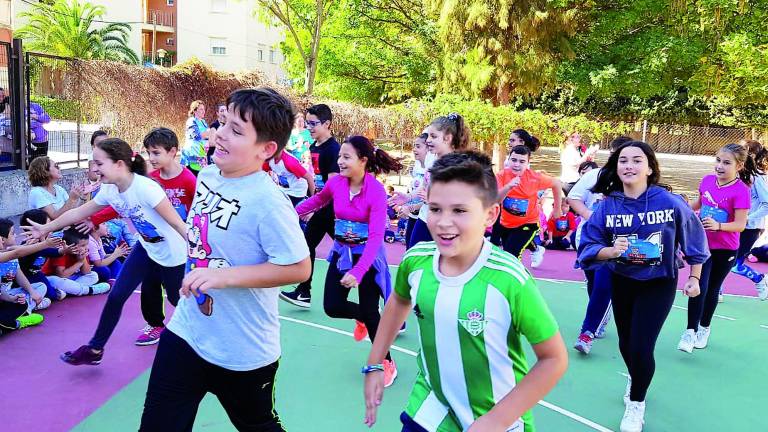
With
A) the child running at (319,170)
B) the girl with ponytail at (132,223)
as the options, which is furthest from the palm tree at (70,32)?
the girl with ponytail at (132,223)

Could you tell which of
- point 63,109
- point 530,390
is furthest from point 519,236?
point 63,109

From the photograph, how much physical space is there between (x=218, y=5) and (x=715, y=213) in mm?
44709

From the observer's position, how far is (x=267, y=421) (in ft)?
9.90

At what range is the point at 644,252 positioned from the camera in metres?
4.28

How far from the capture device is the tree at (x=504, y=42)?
21547 mm

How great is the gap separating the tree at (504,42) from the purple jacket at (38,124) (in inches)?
553

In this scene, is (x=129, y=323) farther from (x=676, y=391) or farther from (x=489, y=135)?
(x=489, y=135)

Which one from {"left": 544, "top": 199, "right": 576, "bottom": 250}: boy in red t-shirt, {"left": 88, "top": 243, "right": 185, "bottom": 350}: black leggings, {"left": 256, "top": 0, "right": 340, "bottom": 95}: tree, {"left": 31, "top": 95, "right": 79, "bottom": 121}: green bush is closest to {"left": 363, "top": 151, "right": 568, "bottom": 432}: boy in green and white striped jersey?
{"left": 88, "top": 243, "right": 185, "bottom": 350}: black leggings

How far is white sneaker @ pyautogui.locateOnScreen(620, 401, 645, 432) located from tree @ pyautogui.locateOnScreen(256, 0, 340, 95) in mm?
19515

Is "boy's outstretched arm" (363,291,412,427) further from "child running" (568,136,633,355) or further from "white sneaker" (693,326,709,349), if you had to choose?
"white sneaker" (693,326,709,349)

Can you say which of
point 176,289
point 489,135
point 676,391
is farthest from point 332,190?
point 489,135

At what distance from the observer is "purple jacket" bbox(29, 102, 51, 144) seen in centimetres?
1090

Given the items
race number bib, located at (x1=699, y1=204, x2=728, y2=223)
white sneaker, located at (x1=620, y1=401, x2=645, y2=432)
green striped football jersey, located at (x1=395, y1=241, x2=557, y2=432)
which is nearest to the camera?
green striped football jersey, located at (x1=395, y1=241, x2=557, y2=432)

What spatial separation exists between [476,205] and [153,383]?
4.90 ft
